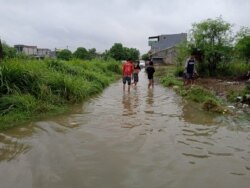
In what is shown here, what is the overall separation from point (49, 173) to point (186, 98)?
343 inches

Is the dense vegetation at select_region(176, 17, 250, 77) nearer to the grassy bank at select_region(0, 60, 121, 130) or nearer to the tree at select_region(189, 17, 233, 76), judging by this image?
→ the tree at select_region(189, 17, 233, 76)

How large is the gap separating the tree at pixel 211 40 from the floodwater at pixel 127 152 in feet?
51.9

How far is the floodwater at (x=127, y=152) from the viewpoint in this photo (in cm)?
447

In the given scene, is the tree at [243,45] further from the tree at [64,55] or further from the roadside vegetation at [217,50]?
the tree at [64,55]

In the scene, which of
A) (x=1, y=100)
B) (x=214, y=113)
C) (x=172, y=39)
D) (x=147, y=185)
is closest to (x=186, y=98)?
(x=214, y=113)

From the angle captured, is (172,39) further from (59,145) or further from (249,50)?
(59,145)

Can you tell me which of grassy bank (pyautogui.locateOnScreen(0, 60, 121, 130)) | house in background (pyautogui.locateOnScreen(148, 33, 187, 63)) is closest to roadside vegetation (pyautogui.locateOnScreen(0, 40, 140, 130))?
grassy bank (pyautogui.locateOnScreen(0, 60, 121, 130))

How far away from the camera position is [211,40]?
2411 cm

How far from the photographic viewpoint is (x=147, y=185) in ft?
14.0

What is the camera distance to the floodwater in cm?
447

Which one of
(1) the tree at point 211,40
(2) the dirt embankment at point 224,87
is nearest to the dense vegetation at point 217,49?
(1) the tree at point 211,40

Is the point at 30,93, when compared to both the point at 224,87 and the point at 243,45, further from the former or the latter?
the point at 243,45

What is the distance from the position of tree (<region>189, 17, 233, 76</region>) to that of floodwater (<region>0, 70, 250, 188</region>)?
15.8 metres

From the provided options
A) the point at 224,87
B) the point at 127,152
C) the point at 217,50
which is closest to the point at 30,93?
the point at 127,152
